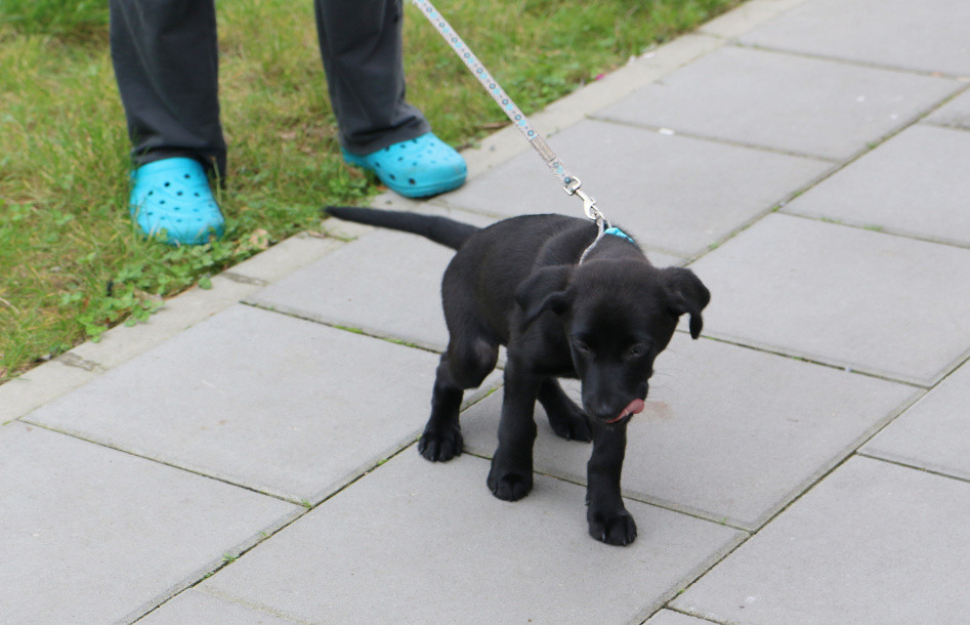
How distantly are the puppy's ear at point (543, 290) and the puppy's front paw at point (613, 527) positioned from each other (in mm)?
584

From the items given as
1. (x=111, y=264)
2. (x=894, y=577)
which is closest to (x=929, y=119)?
(x=894, y=577)

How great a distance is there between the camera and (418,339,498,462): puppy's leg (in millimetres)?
3262

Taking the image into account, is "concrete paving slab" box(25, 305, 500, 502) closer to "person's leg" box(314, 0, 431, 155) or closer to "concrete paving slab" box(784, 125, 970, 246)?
"person's leg" box(314, 0, 431, 155)

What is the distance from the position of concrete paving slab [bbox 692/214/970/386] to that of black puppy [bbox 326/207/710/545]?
0.88m

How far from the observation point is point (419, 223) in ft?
11.6

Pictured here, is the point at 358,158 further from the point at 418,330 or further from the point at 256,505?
the point at 256,505

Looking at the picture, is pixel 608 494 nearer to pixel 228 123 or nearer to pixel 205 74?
pixel 205 74

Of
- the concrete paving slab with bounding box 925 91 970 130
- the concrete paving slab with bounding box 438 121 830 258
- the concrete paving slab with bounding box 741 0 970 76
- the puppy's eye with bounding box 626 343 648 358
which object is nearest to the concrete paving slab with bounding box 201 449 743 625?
the puppy's eye with bounding box 626 343 648 358

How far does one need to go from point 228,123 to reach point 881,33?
349 centimetres

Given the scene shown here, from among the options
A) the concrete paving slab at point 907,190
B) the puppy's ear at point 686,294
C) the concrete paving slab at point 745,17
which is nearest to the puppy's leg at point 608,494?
the puppy's ear at point 686,294

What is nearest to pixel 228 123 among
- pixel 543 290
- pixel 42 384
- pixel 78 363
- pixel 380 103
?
pixel 380 103

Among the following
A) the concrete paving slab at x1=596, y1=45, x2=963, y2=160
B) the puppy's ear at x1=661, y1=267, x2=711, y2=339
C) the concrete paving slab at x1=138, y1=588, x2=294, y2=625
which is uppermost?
the puppy's ear at x1=661, y1=267, x2=711, y2=339

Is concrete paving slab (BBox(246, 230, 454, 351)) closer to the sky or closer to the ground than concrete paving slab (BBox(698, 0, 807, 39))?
closer to the ground

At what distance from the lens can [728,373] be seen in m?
3.76
